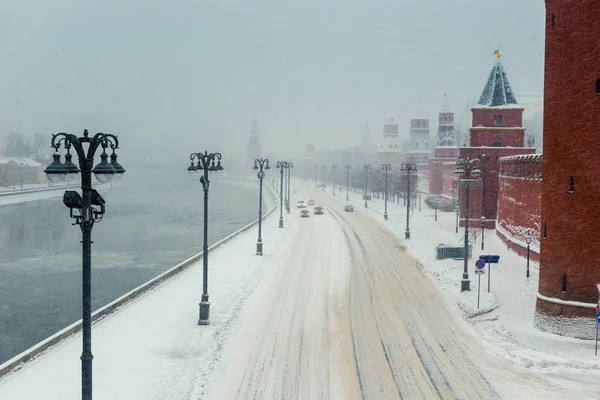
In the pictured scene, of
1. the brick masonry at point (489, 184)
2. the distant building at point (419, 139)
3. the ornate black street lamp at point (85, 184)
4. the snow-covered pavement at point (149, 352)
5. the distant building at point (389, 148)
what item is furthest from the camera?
the distant building at point (389, 148)

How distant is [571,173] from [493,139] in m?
31.2

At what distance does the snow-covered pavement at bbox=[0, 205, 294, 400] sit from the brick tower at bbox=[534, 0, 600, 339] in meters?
11.8

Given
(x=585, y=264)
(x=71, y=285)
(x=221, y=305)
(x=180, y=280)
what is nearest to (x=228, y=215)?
(x=71, y=285)

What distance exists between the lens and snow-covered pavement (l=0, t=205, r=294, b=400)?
46.4ft

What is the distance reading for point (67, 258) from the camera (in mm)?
43000

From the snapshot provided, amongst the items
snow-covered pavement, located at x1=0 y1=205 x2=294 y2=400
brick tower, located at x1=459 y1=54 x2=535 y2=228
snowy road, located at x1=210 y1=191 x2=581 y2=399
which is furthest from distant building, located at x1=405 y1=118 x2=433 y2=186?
snow-covered pavement, located at x1=0 y1=205 x2=294 y2=400

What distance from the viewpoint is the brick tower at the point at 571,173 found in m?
18.7

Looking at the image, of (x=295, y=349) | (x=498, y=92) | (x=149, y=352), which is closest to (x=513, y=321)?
(x=295, y=349)

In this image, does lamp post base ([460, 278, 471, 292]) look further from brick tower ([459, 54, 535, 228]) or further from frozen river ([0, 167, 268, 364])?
brick tower ([459, 54, 535, 228])

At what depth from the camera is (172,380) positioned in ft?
48.5

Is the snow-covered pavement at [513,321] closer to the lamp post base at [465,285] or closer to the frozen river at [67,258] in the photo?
the lamp post base at [465,285]

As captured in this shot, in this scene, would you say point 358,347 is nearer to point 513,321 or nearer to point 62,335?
point 513,321

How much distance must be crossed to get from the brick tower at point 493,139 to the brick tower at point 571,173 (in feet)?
95.2

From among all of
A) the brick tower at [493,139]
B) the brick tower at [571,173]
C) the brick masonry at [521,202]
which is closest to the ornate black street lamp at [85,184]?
the brick tower at [571,173]
